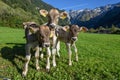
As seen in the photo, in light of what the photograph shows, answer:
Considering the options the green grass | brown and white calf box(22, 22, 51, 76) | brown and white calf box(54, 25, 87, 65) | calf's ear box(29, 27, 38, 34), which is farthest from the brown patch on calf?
brown and white calf box(54, 25, 87, 65)

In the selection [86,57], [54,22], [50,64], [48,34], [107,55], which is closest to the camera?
[48,34]

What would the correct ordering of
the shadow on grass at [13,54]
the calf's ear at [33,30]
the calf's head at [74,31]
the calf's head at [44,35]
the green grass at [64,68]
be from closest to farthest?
the calf's head at [44,35], the calf's ear at [33,30], the green grass at [64,68], the calf's head at [74,31], the shadow on grass at [13,54]

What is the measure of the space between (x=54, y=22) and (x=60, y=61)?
397 cm

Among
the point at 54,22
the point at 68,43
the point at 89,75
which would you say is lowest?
the point at 89,75

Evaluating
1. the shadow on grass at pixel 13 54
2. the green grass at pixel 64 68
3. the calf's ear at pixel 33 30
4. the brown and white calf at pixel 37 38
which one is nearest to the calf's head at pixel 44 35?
the brown and white calf at pixel 37 38

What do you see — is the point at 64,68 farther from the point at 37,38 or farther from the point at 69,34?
the point at 37,38

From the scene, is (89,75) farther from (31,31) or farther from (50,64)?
(31,31)

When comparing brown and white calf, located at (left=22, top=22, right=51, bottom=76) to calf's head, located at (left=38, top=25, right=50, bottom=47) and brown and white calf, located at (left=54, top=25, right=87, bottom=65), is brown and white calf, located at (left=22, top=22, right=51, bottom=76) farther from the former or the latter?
brown and white calf, located at (left=54, top=25, right=87, bottom=65)

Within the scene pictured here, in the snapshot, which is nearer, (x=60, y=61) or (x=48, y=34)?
(x=48, y=34)

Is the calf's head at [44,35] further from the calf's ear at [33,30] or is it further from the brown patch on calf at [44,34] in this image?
the calf's ear at [33,30]

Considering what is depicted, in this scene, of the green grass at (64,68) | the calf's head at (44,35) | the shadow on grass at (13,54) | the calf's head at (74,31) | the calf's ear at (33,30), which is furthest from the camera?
the shadow on grass at (13,54)

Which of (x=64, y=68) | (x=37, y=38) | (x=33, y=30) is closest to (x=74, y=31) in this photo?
(x=64, y=68)

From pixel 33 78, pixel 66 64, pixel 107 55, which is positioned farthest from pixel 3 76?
pixel 107 55

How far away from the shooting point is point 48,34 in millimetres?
18297
